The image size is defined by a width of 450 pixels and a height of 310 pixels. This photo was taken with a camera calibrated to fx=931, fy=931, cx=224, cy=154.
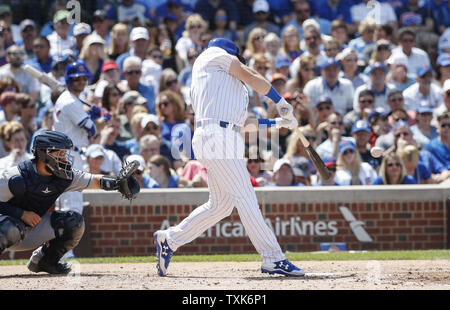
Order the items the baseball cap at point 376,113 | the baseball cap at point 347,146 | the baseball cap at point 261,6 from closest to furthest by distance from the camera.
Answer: the baseball cap at point 347,146, the baseball cap at point 376,113, the baseball cap at point 261,6

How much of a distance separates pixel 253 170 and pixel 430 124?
2.64 m

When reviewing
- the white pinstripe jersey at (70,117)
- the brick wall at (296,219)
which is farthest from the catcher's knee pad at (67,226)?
the brick wall at (296,219)

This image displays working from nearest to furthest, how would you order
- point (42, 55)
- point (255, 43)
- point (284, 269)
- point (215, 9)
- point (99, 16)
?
point (284, 269)
point (42, 55)
point (255, 43)
point (99, 16)
point (215, 9)

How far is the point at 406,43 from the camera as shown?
13484mm

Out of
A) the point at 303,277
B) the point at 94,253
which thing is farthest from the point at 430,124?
the point at 303,277

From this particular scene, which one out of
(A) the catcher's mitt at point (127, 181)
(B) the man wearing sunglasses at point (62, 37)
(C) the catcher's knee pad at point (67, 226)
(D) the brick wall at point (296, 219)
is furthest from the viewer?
(B) the man wearing sunglasses at point (62, 37)

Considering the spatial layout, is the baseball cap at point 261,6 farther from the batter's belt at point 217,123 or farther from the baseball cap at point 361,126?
the batter's belt at point 217,123

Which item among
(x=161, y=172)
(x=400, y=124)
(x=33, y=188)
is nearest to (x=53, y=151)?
(x=33, y=188)

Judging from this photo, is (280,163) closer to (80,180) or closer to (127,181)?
(127,181)

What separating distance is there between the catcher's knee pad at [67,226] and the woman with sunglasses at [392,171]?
450 cm

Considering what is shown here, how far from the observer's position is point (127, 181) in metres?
7.30

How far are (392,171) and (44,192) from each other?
16.3 ft

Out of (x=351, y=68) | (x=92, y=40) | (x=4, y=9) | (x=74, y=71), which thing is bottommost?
(x=74, y=71)

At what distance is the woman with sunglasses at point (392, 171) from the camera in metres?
10.8
